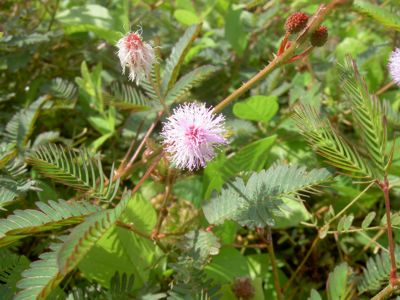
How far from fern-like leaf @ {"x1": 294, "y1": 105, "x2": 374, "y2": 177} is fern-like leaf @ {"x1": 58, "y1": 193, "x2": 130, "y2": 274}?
0.46 m

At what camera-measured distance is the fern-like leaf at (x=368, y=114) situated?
1.01 meters

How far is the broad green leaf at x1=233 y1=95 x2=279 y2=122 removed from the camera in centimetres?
153

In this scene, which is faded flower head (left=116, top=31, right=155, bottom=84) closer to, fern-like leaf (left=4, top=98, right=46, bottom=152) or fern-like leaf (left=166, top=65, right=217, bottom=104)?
fern-like leaf (left=166, top=65, right=217, bottom=104)

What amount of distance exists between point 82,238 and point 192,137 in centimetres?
42

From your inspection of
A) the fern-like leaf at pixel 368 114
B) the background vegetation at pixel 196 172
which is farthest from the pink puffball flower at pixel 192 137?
the fern-like leaf at pixel 368 114

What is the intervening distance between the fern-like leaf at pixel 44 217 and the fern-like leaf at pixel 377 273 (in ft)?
2.41

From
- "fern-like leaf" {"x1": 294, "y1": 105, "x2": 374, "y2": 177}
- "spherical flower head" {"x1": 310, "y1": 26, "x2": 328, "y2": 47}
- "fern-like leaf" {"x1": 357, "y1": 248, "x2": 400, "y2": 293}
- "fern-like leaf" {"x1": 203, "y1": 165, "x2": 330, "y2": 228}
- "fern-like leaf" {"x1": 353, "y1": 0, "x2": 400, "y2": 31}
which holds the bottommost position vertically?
"fern-like leaf" {"x1": 357, "y1": 248, "x2": 400, "y2": 293}

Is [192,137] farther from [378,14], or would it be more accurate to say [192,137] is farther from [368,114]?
[378,14]

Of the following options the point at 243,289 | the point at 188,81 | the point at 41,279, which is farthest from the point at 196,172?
the point at 41,279

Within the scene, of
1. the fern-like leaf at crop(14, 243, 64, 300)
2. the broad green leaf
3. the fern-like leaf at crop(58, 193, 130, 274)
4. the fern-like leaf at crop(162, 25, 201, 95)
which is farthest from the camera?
the broad green leaf

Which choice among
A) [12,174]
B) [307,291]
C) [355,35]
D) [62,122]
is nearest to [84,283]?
[12,174]

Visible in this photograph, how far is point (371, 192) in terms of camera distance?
1.62 m

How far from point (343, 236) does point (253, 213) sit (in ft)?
2.17

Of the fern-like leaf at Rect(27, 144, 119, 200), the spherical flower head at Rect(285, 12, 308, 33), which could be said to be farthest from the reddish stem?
the fern-like leaf at Rect(27, 144, 119, 200)
